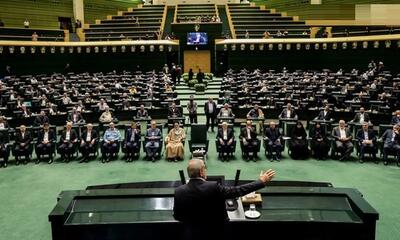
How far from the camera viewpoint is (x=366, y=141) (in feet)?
35.1

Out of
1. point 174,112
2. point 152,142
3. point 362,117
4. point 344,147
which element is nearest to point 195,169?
point 152,142

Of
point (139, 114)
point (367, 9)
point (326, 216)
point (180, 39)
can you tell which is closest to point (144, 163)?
point (139, 114)

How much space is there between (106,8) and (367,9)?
19361 mm

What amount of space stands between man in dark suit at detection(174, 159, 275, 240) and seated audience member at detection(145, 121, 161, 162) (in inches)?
306

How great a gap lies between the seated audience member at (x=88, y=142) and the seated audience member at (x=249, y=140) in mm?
3915

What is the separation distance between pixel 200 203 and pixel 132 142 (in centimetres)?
815

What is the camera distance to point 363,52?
21312mm

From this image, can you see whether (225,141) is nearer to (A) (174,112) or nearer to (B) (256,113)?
(B) (256,113)

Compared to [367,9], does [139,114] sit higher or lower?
lower

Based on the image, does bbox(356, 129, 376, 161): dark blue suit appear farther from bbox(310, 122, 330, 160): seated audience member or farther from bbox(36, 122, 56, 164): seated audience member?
bbox(36, 122, 56, 164): seated audience member

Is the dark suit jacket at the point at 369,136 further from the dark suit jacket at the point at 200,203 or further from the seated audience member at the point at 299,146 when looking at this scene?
the dark suit jacket at the point at 200,203

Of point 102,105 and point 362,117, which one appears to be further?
point 102,105

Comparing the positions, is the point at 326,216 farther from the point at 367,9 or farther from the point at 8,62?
the point at 367,9

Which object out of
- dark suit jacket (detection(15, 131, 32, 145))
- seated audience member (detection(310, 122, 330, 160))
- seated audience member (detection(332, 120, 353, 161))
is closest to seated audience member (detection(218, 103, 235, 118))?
seated audience member (detection(310, 122, 330, 160))
